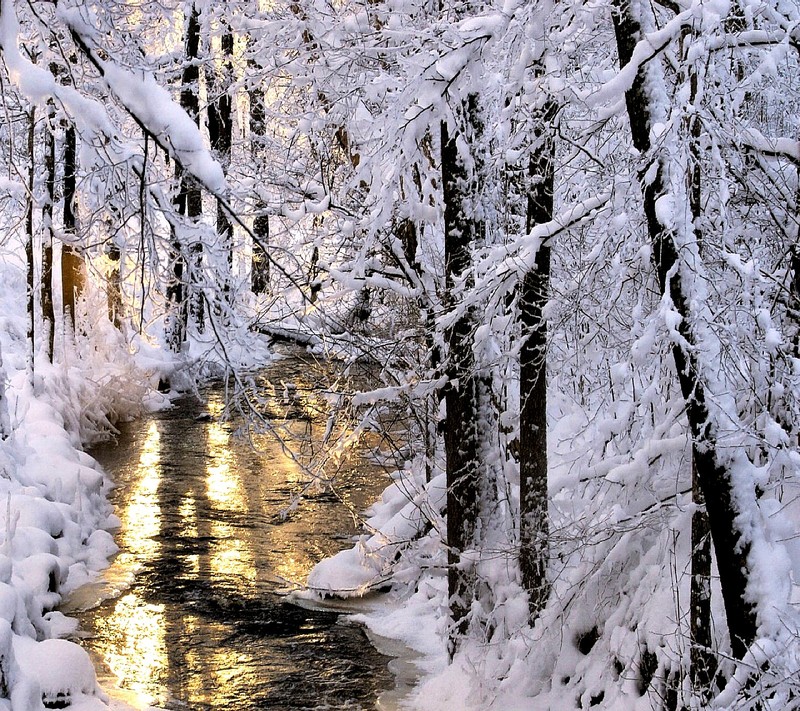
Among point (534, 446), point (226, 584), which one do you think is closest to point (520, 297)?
point (534, 446)

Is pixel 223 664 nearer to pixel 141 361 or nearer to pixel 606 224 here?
pixel 606 224

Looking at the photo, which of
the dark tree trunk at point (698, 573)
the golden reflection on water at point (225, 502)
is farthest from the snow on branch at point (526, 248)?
the golden reflection on water at point (225, 502)

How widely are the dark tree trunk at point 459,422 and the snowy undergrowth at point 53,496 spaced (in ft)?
10.1

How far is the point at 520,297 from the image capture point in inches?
301

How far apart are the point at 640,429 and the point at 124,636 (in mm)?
5223

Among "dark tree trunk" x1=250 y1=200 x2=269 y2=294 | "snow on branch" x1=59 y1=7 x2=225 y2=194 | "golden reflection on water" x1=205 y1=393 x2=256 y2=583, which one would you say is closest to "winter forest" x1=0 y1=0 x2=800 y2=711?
"snow on branch" x1=59 y1=7 x2=225 y2=194

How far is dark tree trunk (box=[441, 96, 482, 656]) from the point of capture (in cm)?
910

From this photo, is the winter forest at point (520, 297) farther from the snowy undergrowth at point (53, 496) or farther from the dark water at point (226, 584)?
the dark water at point (226, 584)

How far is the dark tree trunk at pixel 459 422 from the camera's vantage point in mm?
9102

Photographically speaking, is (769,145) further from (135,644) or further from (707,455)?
(135,644)

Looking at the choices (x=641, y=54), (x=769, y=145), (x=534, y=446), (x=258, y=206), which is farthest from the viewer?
(x=258, y=206)

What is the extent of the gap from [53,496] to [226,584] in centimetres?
304

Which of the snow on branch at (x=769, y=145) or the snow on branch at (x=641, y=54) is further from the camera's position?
the snow on branch at (x=769, y=145)

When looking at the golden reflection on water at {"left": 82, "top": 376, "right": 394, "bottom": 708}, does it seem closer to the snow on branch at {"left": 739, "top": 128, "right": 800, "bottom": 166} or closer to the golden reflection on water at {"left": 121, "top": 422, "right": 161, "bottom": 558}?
the golden reflection on water at {"left": 121, "top": 422, "right": 161, "bottom": 558}
